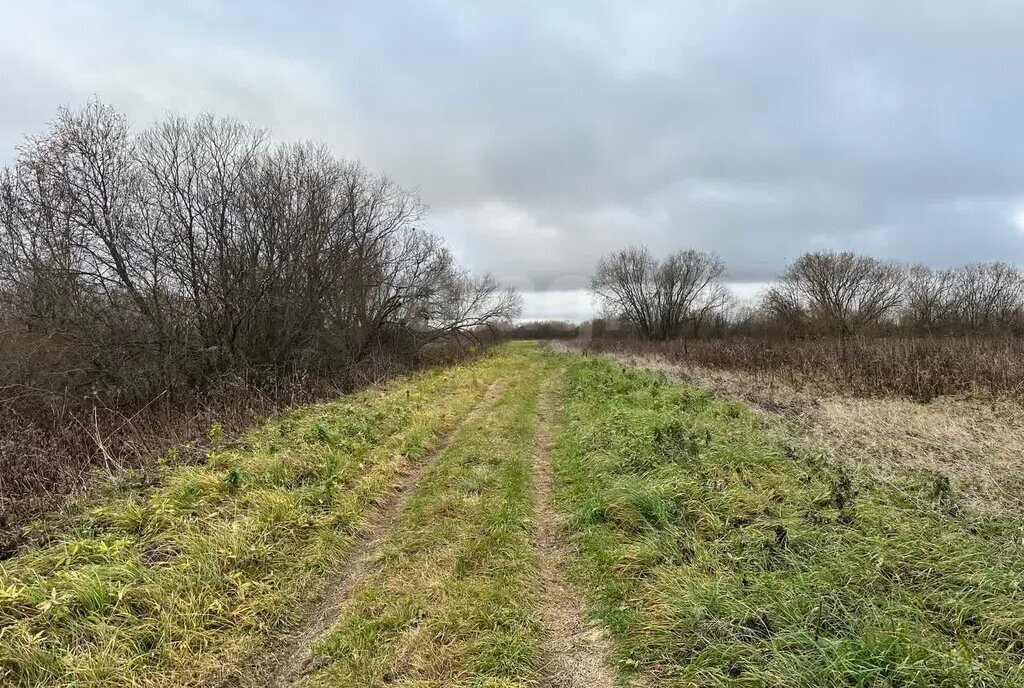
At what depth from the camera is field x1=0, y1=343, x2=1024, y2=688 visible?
3.03m

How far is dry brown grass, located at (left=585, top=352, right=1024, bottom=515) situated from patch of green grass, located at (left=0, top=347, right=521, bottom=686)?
633 centimetres

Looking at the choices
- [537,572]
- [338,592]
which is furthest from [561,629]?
[338,592]

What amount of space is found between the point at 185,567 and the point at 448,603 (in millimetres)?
2271

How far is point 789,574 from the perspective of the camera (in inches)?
143

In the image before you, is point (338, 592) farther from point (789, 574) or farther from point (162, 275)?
point (162, 275)

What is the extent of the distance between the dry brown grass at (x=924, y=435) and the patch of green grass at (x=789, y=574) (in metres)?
0.59

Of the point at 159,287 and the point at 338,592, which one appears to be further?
the point at 159,287

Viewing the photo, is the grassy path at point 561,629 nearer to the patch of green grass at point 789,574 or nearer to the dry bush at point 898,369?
the patch of green grass at point 789,574

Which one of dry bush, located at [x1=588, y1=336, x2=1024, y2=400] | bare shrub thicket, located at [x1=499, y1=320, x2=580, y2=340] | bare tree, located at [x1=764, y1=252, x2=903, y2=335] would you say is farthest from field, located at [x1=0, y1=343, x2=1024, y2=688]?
bare shrub thicket, located at [x1=499, y1=320, x2=580, y2=340]

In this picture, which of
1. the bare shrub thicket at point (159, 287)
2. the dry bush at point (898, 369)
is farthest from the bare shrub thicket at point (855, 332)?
the bare shrub thicket at point (159, 287)

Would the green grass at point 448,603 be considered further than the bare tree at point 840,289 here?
No

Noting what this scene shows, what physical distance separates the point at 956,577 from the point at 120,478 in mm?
8531

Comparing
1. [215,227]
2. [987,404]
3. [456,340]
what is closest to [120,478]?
[215,227]

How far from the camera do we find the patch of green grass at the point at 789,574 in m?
2.79
